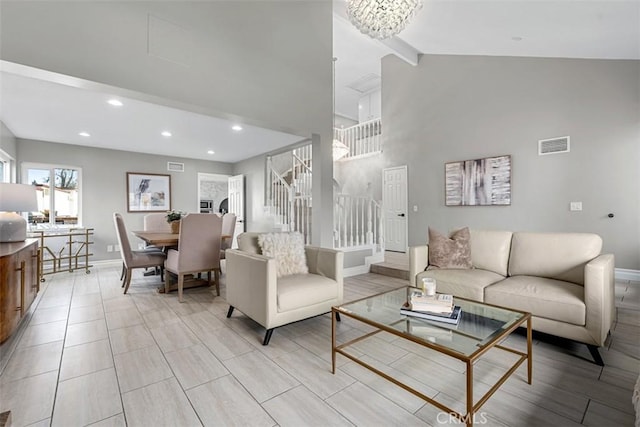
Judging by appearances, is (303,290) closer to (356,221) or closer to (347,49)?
(356,221)

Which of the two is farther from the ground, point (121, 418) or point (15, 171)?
point (15, 171)

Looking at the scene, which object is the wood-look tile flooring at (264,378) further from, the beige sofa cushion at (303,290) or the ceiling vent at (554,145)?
the ceiling vent at (554,145)

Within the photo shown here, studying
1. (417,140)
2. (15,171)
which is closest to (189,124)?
(15,171)

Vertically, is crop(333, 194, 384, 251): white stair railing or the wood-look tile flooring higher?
crop(333, 194, 384, 251): white stair railing

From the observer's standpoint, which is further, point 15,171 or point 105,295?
point 15,171

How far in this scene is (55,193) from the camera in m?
5.16

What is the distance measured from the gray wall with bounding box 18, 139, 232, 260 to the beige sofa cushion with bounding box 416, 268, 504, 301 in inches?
236

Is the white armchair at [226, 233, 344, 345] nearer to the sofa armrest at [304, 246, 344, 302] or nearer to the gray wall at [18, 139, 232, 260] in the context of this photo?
the sofa armrest at [304, 246, 344, 302]

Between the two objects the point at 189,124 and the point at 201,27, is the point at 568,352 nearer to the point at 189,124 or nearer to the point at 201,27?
the point at 201,27

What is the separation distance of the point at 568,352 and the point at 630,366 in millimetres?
300

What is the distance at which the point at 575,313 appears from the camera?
188cm

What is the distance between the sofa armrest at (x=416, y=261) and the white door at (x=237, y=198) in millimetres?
5009

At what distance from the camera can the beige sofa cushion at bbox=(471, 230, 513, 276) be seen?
272cm

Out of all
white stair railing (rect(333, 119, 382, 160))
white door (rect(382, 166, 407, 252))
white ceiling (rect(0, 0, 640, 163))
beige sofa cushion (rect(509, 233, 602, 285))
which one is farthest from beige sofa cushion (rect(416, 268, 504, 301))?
white stair railing (rect(333, 119, 382, 160))
